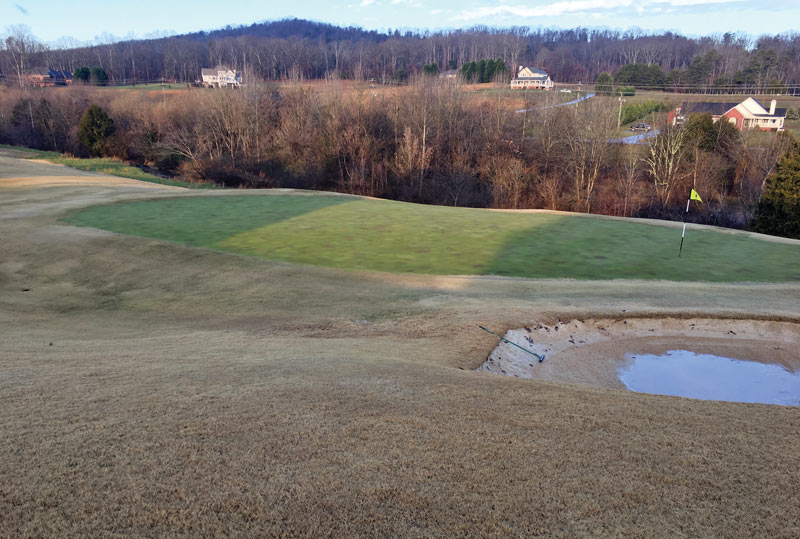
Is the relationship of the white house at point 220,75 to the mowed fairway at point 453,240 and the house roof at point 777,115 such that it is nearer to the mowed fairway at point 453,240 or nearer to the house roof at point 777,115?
the house roof at point 777,115

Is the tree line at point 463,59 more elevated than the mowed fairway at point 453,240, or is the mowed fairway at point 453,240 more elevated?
the tree line at point 463,59

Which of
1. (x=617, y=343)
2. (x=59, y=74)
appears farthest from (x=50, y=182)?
(x=59, y=74)

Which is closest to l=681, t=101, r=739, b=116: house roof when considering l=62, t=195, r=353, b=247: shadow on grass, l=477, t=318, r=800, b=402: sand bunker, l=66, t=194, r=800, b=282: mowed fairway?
l=66, t=194, r=800, b=282: mowed fairway

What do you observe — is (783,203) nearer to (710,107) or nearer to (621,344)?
(621,344)

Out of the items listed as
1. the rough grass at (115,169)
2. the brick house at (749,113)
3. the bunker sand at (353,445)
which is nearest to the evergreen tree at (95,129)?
the rough grass at (115,169)

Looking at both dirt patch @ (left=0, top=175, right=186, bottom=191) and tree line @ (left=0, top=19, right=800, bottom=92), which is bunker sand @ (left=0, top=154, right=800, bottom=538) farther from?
tree line @ (left=0, top=19, right=800, bottom=92)

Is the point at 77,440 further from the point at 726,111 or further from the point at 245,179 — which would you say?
the point at 726,111
